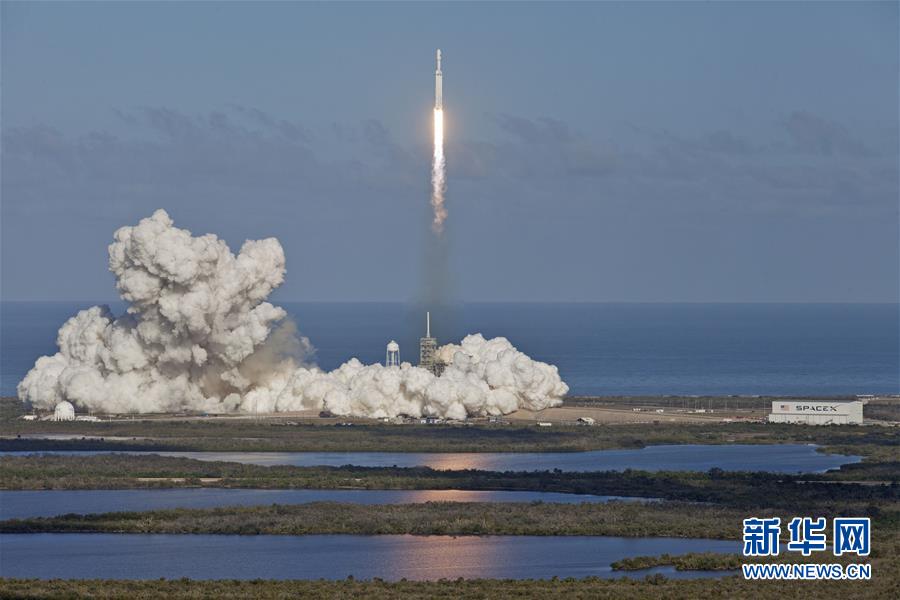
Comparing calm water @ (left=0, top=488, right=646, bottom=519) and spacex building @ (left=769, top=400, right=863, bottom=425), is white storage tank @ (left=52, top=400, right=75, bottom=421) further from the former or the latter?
spacex building @ (left=769, top=400, right=863, bottom=425)

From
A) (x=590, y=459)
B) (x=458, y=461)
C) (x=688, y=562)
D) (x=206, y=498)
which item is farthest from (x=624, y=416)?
(x=688, y=562)

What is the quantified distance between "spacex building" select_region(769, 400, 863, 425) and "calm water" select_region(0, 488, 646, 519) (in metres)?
32.0

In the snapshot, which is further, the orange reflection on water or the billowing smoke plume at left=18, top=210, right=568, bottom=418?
the billowing smoke plume at left=18, top=210, right=568, bottom=418

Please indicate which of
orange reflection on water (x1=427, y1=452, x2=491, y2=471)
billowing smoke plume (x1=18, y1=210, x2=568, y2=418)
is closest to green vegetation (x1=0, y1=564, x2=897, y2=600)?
orange reflection on water (x1=427, y1=452, x2=491, y2=471)

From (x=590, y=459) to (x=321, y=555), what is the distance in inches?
1065

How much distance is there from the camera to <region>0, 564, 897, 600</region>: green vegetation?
1858 inches

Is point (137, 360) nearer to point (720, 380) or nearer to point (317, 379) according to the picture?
point (317, 379)

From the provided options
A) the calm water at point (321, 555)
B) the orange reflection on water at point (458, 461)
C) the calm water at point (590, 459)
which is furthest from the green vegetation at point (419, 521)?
the calm water at point (590, 459)

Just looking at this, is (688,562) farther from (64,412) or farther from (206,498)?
(64,412)

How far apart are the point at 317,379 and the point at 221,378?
5.18 meters

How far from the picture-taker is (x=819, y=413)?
97.5 m

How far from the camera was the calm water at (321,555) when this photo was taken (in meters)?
52.5

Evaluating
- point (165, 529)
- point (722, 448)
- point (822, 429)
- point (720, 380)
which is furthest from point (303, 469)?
point (720, 380)

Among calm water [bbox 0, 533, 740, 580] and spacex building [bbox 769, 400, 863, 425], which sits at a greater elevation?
spacex building [bbox 769, 400, 863, 425]
